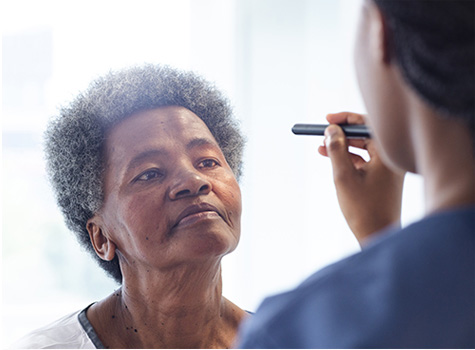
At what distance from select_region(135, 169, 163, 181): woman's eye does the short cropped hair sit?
82cm

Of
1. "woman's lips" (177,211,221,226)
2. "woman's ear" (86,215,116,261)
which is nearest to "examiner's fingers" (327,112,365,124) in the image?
"woman's lips" (177,211,221,226)

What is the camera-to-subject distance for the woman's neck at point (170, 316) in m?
1.21

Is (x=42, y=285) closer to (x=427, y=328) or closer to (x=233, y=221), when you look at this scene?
(x=233, y=221)

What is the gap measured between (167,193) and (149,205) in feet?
0.15

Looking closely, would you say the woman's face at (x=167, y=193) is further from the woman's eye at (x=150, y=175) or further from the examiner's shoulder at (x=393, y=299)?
the examiner's shoulder at (x=393, y=299)

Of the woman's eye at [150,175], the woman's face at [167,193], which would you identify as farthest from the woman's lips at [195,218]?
the woman's eye at [150,175]

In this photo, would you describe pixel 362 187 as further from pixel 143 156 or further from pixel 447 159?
pixel 143 156

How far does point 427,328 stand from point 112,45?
236 centimetres

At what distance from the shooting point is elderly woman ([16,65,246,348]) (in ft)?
3.78

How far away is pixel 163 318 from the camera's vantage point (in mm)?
1238

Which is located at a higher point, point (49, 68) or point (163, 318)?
point (49, 68)

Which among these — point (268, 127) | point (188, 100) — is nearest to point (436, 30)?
point (188, 100)

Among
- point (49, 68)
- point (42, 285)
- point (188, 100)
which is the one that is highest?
point (49, 68)

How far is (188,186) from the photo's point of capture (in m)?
1.15
